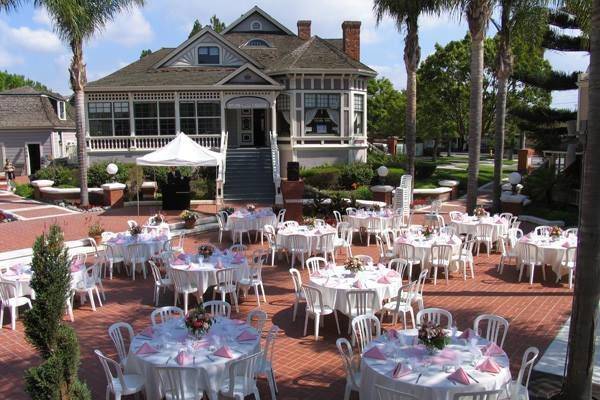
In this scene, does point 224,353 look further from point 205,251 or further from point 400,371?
point 205,251

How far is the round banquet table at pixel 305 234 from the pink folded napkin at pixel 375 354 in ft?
23.6

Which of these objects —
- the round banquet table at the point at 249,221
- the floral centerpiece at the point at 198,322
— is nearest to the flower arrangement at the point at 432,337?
the floral centerpiece at the point at 198,322

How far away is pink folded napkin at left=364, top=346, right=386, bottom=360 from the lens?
6371mm

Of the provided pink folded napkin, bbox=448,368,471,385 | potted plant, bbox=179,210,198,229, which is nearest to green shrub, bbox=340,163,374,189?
potted plant, bbox=179,210,198,229

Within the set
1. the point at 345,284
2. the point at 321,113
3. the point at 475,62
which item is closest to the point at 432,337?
the point at 345,284

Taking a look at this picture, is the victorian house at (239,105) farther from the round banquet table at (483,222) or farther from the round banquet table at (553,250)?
the round banquet table at (553,250)

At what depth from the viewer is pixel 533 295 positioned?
37.7 ft

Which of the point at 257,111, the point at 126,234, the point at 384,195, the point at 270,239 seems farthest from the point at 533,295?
the point at 257,111

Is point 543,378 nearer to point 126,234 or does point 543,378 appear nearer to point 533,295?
point 533,295

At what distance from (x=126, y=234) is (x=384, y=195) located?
11.5 metres

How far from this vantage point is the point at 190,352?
665 centimetres

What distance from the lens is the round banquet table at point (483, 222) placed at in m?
15.1

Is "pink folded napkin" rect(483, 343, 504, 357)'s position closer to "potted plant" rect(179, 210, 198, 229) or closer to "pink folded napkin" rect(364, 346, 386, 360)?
"pink folded napkin" rect(364, 346, 386, 360)

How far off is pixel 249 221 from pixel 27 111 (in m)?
30.7
